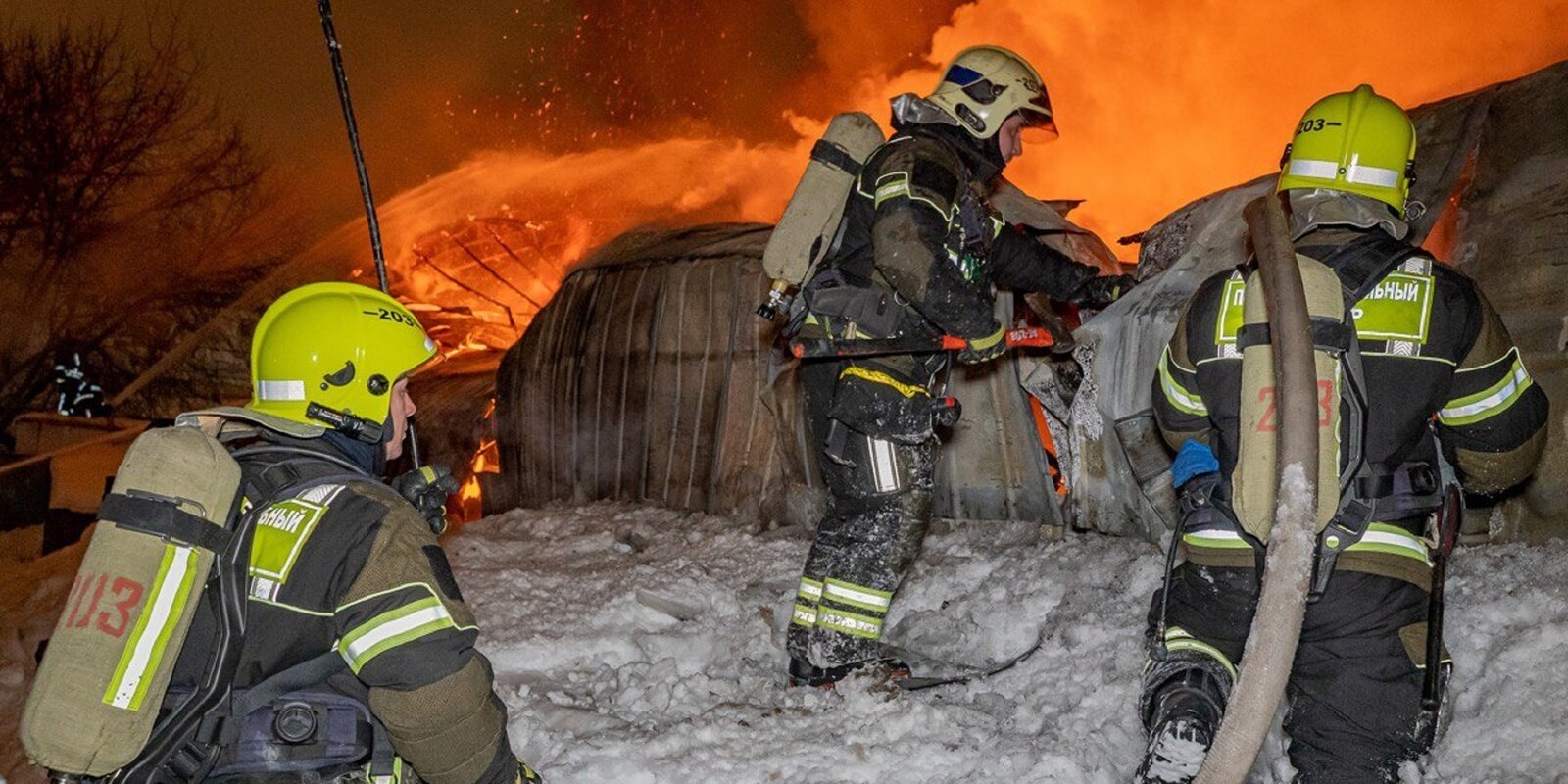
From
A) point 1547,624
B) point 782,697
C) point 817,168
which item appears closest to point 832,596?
point 782,697

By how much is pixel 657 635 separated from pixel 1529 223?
3.90m

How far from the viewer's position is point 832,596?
417 centimetres

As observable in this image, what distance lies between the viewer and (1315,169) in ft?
9.56

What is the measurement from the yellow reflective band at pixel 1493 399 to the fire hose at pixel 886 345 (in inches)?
63.8

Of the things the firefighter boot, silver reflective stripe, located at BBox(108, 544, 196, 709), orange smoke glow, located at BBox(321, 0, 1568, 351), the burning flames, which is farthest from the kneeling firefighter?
orange smoke glow, located at BBox(321, 0, 1568, 351)

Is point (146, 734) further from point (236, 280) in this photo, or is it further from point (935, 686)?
point (236, 280)

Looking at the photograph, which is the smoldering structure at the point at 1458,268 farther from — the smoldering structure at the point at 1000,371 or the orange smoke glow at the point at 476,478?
the orange smoke glow at the point at 476,478

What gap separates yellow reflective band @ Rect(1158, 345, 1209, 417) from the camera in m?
3.04

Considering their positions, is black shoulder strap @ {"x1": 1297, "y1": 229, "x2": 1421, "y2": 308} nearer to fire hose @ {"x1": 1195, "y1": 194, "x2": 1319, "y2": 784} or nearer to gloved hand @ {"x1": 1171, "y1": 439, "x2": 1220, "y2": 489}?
fire hose @ {"x1": 1195, "y1": 194, "x2": 1319, "y2": 784}

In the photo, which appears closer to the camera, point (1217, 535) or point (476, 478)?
point (1217, 535)

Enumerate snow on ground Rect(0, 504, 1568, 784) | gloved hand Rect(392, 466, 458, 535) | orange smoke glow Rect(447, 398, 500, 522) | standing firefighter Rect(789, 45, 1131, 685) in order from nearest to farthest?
1. gloved hand Rect(392, 466, 458, 535)
2. snow on ground Rect(0, 504, 1568, 784)
3. standing firefighter Rect(789, 45, 1131, 685)
4. orange smoke glow Rect(447, 398, 500, 522)

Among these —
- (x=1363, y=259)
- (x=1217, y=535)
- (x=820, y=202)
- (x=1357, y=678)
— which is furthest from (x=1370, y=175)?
(x=820, y=202)

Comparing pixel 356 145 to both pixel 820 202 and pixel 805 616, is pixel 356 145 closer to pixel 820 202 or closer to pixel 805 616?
pixel 820 202

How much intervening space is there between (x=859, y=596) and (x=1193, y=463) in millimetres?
1482
